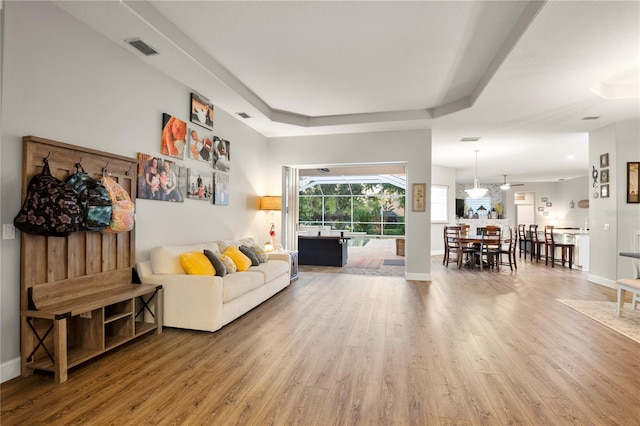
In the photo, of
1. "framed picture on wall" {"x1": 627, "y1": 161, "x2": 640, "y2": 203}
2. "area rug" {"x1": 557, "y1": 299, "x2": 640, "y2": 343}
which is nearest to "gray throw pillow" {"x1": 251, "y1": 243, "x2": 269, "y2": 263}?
"area rug" {"x1": 557, "y1": 299, "x2": 640, "y2": 343}

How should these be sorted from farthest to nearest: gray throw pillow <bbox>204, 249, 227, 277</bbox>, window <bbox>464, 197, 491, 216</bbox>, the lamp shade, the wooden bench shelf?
window <bbox>464, 197, 491, 216</bbox>, the lamp shade, gray throw pillow <bbox>204, 249, 227, 277</bbox>, the wooden bench shelf

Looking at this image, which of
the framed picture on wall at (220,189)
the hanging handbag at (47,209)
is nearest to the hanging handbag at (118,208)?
the hanging handbag at (47,209)

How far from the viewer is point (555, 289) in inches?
225

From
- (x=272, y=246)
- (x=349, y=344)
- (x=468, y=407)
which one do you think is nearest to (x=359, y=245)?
(x=272, y=246)

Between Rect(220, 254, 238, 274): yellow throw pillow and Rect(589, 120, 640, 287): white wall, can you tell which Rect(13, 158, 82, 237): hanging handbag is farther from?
Rect(589, 120, 640, 287): white wall

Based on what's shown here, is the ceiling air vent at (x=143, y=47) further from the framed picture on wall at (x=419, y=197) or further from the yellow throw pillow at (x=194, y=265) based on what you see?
the framed picture on wall at (x=419, y=197)

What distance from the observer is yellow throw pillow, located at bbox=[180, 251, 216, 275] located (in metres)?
3.73

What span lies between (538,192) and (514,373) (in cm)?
1423

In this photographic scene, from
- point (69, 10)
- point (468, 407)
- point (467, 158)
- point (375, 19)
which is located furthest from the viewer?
point (467, 158)

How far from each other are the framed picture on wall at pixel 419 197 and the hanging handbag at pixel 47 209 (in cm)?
547

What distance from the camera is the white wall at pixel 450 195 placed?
10883 mm

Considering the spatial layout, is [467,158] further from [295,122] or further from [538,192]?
[538,192]

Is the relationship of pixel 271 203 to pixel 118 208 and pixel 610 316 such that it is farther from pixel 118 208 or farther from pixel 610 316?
pixel 610 316

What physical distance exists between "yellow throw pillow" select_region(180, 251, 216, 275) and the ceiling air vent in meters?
2.24
